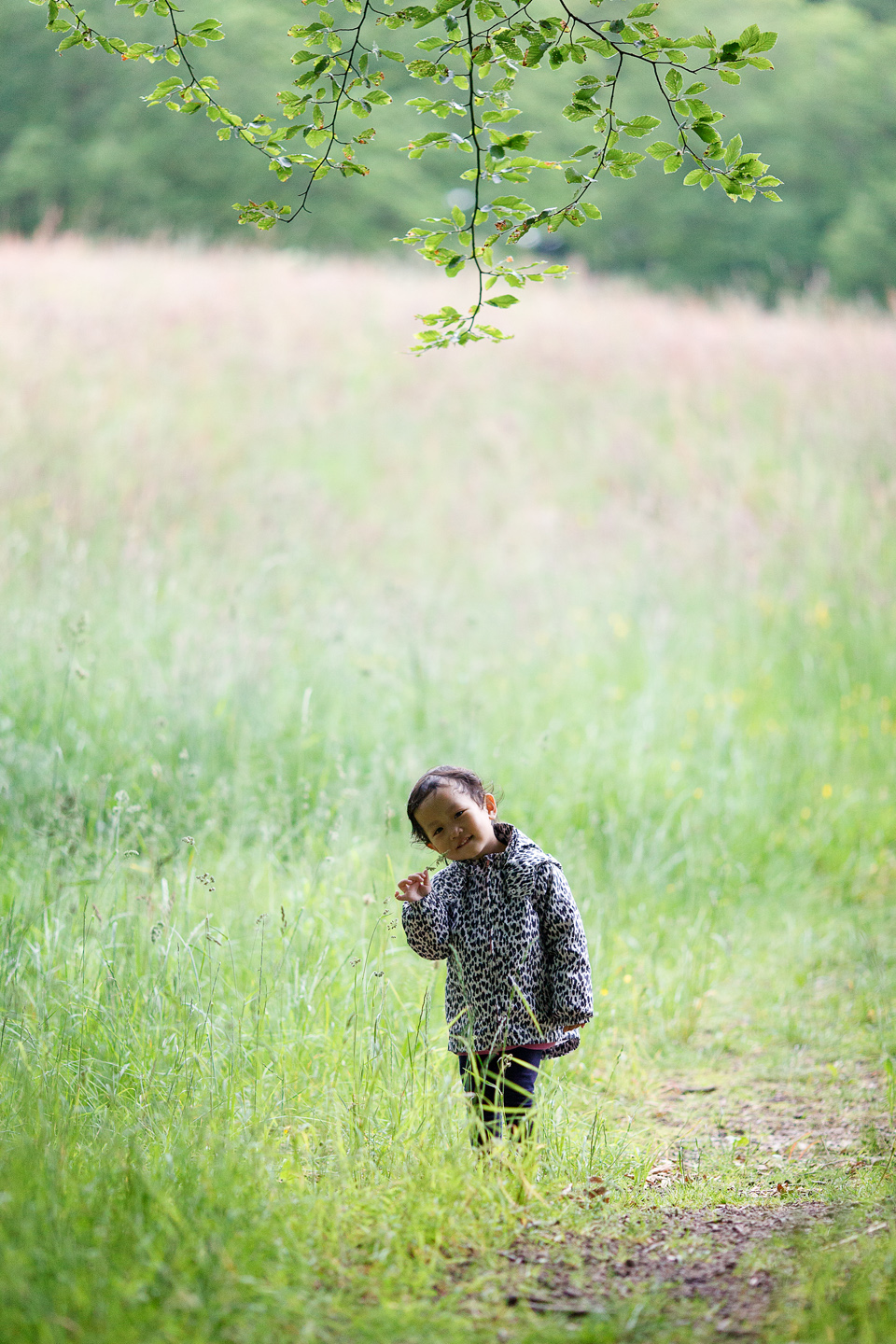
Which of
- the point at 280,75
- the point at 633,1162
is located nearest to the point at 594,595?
the point at 633,1162

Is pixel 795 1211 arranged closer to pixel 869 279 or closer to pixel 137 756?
pixel 137 756

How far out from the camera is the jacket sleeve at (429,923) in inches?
115

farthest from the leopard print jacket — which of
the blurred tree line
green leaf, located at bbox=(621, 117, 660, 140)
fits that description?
the blurred tree line

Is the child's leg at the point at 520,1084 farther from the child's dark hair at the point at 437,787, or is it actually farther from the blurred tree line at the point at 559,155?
A: the blurred tree line at the point at 559,155

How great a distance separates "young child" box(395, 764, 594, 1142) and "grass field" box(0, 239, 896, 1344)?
0.14 meters

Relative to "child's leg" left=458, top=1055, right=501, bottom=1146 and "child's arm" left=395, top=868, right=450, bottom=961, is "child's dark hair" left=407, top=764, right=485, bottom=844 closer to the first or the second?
"child's arm" left=395, top=868, right=450, bottom=961

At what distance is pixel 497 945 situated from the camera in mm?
2912

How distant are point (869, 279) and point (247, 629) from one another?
17.0 meters

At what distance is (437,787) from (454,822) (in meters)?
0.10

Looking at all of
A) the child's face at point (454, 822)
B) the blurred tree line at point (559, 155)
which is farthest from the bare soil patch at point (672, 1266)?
the blurred tree line at point (559, 155)

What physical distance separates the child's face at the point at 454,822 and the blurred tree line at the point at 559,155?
1595cm

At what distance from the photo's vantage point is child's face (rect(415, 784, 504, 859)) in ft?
9.46

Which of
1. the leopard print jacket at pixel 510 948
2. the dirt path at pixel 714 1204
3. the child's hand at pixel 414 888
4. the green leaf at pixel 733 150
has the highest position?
the green leaf at pixel 733 150

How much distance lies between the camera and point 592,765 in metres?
6.28
